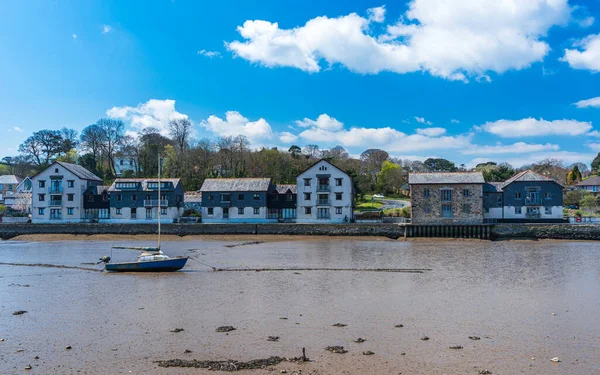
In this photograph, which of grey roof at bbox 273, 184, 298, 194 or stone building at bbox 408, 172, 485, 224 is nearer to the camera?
stone building at bbox 408, 172, 485, 224

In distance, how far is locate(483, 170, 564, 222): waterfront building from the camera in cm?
5259

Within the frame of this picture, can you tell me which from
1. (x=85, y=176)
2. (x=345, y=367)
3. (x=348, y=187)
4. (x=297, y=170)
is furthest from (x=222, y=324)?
(x=297, y=170)

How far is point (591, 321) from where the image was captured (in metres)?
16.8

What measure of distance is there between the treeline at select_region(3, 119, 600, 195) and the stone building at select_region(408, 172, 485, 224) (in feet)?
49.5

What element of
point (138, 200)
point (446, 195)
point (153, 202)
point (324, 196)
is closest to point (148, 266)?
point (324, 196)

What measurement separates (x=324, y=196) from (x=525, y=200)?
24076 millimetres

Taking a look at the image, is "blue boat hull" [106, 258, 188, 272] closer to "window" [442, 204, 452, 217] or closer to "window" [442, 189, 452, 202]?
"window" [442, 204, 452, 217]

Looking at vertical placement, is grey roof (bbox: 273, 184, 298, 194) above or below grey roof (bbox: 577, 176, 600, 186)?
below

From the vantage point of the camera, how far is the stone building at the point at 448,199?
2036 inches

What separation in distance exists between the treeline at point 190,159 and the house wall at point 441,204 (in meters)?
15.1

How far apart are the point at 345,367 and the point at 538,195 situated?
49.1 metres

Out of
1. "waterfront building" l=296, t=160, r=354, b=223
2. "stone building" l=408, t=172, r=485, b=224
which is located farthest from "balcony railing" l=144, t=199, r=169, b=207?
"stone building" l=408, t=172, r=485, b=224

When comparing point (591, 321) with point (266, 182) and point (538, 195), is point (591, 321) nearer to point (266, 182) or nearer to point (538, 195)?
point (538, 195)

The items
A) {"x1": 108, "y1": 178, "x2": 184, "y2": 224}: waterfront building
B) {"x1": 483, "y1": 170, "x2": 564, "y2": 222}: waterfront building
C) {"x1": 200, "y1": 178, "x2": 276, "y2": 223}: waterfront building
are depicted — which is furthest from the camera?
{"x1": 108, "y1": 178, "x2": 184, "y2": 224}: waterfront building
